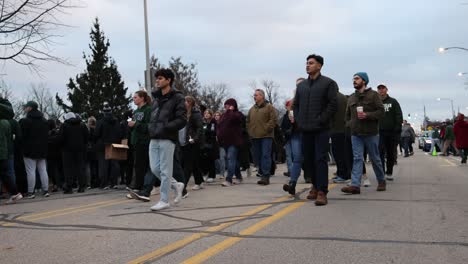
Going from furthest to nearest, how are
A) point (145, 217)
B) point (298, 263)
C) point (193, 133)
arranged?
1. point (193, 133)
2. point (145, 217)
3. point (298, 263)

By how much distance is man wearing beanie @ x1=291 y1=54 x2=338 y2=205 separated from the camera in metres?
7.46

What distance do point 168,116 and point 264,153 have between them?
3.66 metres

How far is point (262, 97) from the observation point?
1087 centimetres

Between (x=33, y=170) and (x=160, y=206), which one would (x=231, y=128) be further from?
(x=33, y=170)

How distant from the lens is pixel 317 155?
25.0 feet

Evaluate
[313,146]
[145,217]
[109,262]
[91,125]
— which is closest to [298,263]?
[109,262]

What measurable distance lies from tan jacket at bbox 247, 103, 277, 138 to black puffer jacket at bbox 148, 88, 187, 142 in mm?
3370

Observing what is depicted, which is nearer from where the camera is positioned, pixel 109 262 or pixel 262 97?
pixel 109 262

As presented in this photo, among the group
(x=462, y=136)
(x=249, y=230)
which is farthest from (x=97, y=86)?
(x=249, y=230)

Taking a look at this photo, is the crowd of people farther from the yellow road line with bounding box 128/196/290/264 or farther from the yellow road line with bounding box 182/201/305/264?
the yellow road line with bounding box 128/196/290/264

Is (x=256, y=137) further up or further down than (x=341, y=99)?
further down

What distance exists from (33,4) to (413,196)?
938 centimetres

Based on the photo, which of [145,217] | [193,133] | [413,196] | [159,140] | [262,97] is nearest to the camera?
[145,217]

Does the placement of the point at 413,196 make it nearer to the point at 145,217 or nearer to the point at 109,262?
the point at 145,217
